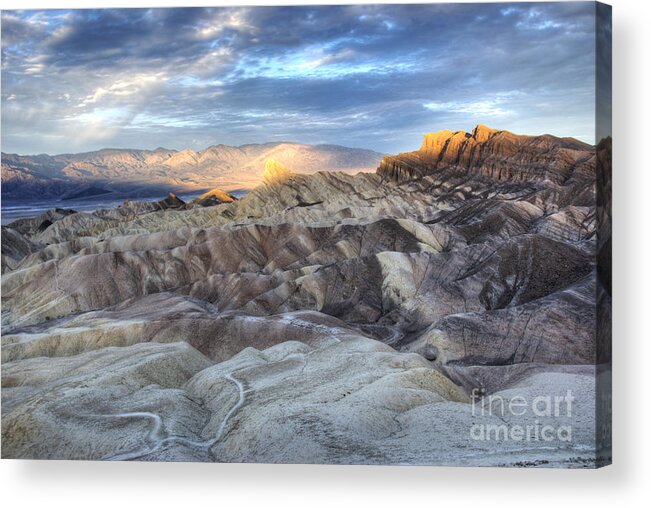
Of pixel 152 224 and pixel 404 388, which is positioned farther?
pixel 152 224

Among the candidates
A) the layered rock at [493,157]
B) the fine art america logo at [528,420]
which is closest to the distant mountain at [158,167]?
the layered rock at [493,157]

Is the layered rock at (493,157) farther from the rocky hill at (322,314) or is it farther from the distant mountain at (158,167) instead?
the distant mountain at (158,167)

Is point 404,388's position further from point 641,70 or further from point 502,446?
point 641,70

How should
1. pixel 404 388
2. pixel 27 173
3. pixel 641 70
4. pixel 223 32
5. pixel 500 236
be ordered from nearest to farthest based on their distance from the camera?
pixel 641 70, pixel 404 388, pixel 223 32, pixel 27 173, pixel 500 236

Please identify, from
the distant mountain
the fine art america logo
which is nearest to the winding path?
the fine art america logo

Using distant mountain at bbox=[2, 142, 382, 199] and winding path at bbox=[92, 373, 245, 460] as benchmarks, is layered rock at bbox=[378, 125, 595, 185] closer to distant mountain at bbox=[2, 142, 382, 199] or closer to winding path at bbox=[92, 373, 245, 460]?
distant mountain at bbox=[2, 142, 382, 199]

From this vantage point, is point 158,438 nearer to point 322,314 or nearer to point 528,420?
point 322,314

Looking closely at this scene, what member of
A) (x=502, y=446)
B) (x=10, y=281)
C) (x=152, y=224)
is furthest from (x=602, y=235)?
(x=10, y=281)
